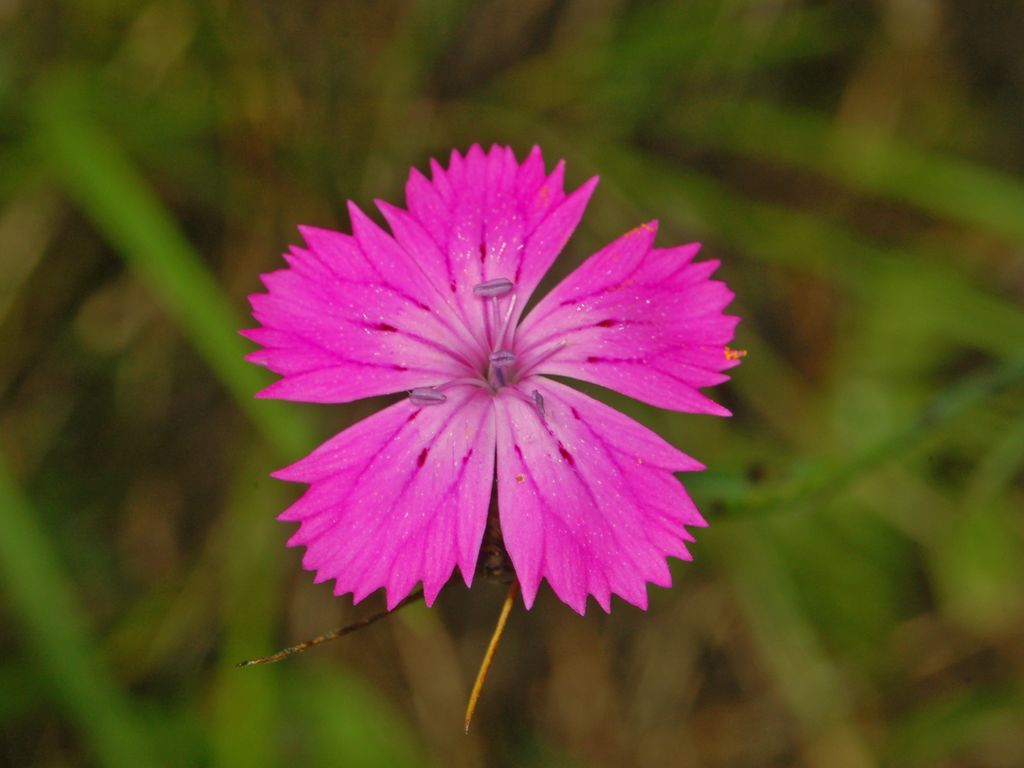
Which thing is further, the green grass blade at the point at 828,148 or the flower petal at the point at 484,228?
the green grass blade at the point at 828,148

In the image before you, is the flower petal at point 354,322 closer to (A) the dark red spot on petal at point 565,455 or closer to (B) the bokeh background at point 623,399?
(A) the dark red spot on petal at point 565,455

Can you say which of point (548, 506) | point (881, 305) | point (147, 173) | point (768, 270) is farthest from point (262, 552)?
point (881, 305)

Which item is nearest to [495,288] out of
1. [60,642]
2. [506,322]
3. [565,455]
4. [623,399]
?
[506,322]

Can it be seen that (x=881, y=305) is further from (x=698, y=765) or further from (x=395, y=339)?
(x=395, y=339)

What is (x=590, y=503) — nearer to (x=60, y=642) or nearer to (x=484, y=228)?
(x=484, y=228)

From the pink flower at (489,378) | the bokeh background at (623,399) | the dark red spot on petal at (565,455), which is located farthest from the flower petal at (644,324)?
the bokeh background at (623,399)

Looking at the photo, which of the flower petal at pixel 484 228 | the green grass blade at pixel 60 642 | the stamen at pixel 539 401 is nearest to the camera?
the stamen at pixel 539 401

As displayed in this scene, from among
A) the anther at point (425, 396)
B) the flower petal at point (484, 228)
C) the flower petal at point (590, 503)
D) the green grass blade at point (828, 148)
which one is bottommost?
the flower petal at point (590, 503)
